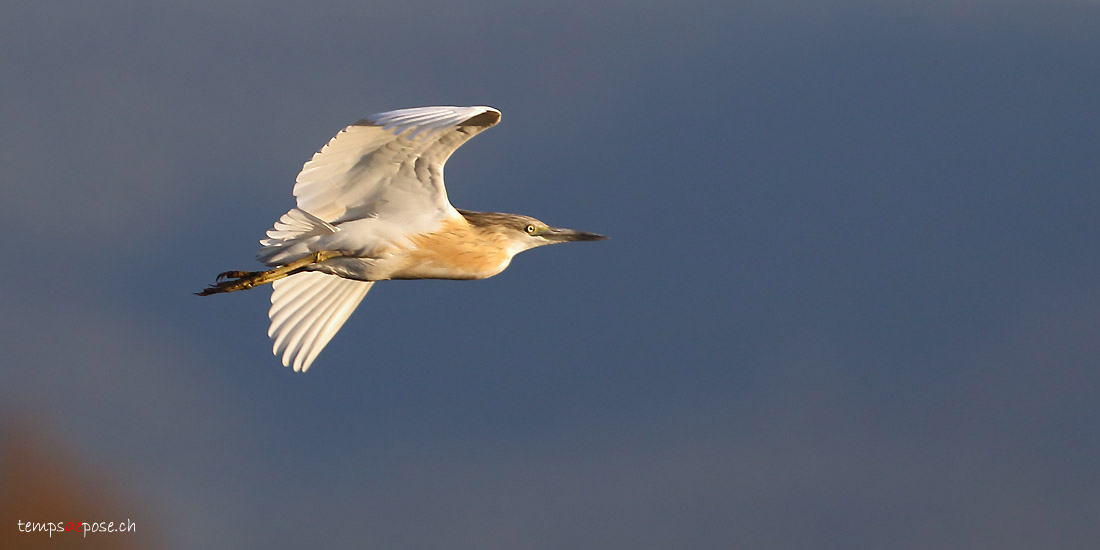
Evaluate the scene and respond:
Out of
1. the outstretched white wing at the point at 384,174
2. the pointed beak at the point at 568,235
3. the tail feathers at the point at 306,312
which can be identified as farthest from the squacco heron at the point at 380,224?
the tail feathers at the point at 306,312

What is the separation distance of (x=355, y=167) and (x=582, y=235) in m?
2.38

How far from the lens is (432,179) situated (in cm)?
1197

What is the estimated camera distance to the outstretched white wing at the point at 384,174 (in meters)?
11.5

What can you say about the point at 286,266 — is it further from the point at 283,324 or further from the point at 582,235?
the point at 582,235

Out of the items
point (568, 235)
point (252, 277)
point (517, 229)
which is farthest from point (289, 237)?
point (568, 235)

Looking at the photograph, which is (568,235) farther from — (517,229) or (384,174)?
(384,174)

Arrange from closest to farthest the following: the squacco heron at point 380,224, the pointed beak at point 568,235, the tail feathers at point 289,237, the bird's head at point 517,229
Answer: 1. the squacco heron at point 380,224
2. the tail feathers at point 289,237
3. the bird's head at point 517,229
4. the pointed beak at point 568,235

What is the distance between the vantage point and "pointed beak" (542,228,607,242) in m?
13.0

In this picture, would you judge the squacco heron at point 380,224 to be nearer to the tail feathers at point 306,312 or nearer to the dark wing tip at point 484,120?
the dark wing tip at point 484,120

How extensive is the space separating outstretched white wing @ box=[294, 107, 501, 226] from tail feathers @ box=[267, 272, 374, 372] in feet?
5.50

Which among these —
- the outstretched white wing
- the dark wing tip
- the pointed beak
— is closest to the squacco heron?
the outstretched white wing

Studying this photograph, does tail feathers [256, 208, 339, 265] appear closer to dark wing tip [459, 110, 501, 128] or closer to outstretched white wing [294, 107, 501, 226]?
outstretched white wing [294, 107, 501, 226]

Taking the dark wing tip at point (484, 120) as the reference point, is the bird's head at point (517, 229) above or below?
below

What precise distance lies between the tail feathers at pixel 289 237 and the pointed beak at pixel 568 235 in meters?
2.08
